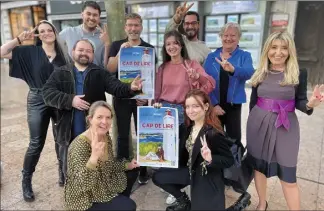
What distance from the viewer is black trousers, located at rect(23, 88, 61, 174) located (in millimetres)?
2584

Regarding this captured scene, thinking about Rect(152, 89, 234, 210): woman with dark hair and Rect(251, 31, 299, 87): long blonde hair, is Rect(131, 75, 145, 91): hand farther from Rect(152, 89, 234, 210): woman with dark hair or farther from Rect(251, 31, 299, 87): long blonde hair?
Rect(251, 31, 299, 87): long blonde hair

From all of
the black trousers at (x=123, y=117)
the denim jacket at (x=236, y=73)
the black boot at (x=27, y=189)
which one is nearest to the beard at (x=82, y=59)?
the black trousers at (x=123, y=117)

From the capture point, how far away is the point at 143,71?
2521 mm

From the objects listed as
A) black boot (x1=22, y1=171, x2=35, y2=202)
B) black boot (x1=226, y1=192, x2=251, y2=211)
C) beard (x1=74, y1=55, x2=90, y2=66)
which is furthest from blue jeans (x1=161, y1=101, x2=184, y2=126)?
black boot (x1=22, y1=171, x2=35, y2=202)

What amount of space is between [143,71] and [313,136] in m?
2.80

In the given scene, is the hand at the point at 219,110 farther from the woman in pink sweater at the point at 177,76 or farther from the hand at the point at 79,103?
the hand at the point at 79,103

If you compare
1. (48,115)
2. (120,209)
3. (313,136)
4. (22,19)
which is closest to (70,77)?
(48,115)

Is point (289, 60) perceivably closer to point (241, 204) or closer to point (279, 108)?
point (279, 108)

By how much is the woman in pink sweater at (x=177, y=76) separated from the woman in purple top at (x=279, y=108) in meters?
0.47

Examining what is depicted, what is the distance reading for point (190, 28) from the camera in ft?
9.13

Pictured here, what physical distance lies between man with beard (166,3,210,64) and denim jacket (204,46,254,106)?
16 cm

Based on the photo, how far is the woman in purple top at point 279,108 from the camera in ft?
6.64

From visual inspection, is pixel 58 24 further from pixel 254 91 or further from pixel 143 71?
pixel 254 91

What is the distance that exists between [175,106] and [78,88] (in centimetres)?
88
